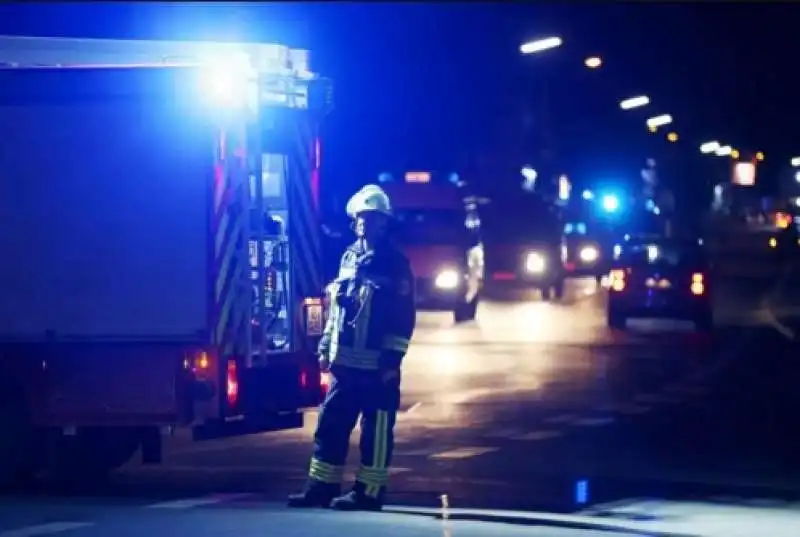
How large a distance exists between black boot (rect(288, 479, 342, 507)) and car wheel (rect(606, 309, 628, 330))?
19.3 meters

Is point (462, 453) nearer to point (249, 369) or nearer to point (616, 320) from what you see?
point (249, 369)

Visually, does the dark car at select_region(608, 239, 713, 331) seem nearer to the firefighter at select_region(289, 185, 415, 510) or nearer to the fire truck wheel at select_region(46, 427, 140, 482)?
the fire truck wheel at select_region(46, 427, 140, 482)

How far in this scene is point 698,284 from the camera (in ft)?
93.8

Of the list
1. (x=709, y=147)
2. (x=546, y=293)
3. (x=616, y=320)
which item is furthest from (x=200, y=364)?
(x=709, y=147)

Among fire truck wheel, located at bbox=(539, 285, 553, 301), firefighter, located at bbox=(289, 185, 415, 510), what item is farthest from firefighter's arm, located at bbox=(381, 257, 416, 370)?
fire truck wheel, located at bbox=(539, 285, 553, 301)

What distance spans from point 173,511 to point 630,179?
4938 cm

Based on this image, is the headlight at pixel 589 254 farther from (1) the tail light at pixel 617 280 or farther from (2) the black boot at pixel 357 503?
(2) the black boot at pixel 357 503

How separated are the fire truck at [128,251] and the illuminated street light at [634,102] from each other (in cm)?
6153

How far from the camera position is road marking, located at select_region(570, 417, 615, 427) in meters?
16.5

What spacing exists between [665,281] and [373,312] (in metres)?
18.8

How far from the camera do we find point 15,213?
11.8 meters

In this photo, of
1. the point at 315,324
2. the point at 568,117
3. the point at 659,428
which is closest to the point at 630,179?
the point at 568,117

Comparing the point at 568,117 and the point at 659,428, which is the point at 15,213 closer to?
the point at 659,428

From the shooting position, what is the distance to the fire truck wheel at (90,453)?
12242mm
